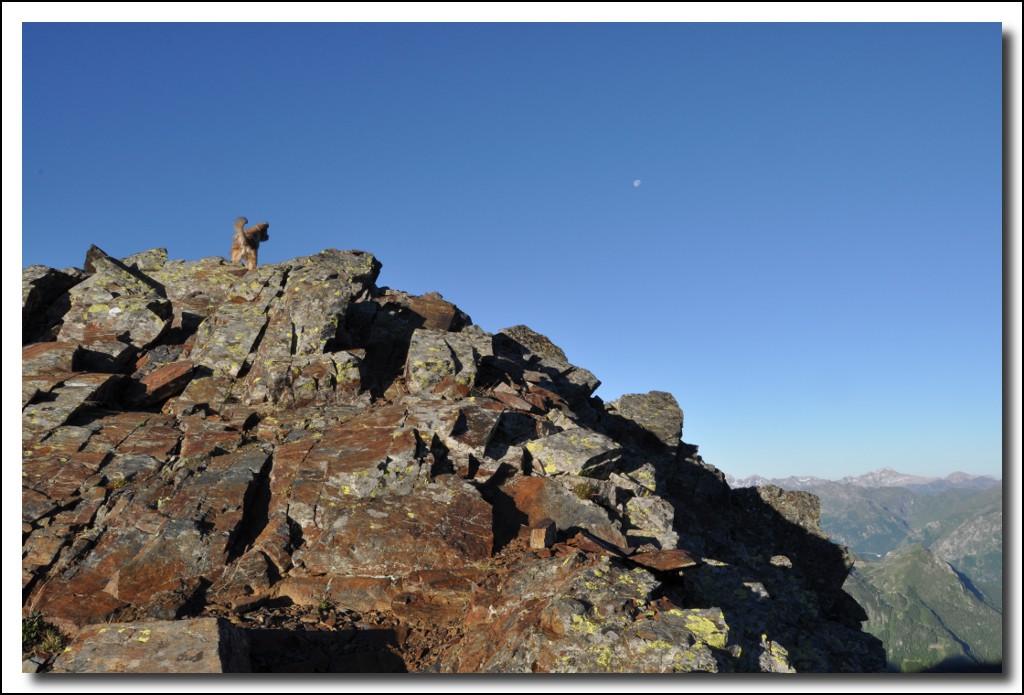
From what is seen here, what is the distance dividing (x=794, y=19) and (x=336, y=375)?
18.2 metres

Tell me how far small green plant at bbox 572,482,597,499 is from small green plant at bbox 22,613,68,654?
43.5 feet

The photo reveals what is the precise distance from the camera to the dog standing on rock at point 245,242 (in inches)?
1331

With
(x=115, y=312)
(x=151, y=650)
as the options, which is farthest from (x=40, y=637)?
(x=115, y=312)

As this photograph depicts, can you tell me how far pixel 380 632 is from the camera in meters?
13.4

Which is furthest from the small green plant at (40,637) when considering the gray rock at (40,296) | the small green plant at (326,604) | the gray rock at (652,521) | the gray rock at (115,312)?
the gray rock at (40,296)

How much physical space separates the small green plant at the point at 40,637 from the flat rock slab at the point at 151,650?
3.26 meters

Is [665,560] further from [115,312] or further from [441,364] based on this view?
[115,312]

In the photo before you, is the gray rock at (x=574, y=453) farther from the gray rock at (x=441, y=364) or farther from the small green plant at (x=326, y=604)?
the small green plant at (x=326, y=604)

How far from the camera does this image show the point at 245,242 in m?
33.9

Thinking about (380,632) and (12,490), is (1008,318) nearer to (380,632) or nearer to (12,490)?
(380,632)

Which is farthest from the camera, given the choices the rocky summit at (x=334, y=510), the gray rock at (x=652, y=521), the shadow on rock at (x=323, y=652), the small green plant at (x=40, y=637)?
the gray rock at (x=652, y=521)

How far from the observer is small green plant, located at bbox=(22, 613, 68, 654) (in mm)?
12719

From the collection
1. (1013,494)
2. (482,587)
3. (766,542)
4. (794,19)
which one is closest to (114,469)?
(482,587)

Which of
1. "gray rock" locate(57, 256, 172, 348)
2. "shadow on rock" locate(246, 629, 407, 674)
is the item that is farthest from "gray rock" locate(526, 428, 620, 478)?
"gray rock" locate(57, 256, 172, 348)
